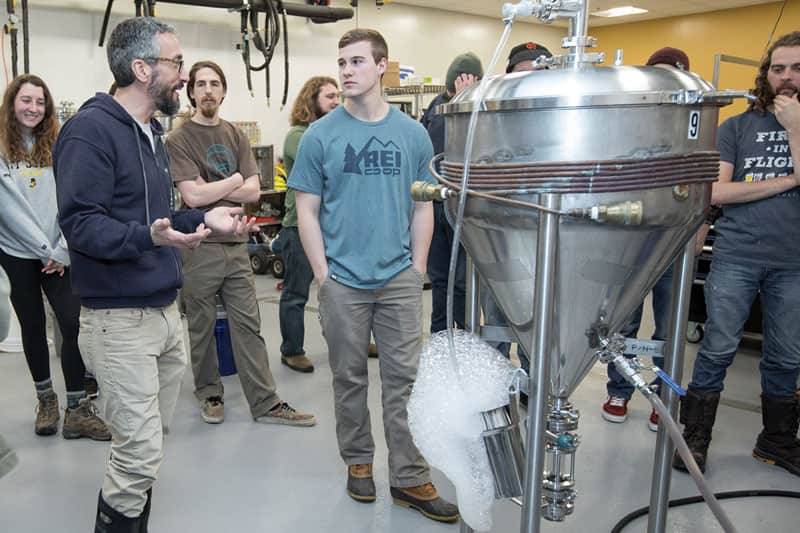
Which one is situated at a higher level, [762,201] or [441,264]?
[762,201]

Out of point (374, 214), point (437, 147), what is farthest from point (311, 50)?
point (374, 214)

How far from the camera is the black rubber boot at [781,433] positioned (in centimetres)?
243

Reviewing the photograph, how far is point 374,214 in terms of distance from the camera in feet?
6.75

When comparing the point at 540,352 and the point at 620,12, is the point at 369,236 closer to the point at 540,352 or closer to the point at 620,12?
the point at 540,352

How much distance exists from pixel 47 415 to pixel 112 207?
4.87 feet

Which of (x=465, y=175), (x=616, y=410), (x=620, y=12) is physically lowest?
(x=616, y=410)

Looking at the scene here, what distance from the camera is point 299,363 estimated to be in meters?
3.50

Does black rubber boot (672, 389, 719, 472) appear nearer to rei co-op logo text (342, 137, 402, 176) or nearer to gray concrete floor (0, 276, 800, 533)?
gray concrete floor (0, 276, 800, 533)

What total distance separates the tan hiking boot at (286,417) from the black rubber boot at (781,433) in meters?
1.70

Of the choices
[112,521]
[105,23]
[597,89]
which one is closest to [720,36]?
[105,23]

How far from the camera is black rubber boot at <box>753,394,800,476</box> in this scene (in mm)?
2426

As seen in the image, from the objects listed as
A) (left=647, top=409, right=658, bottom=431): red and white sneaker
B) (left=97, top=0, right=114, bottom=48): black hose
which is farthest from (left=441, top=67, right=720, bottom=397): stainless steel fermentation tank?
(left=97, top=0, right=114, bottom=48): black hose

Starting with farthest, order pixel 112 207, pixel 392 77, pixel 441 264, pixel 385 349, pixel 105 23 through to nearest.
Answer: pixel 392 77, pixel 105 23, pixel 441 264, pixel 385 349, pixel 112 207

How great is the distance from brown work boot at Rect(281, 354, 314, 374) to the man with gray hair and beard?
1673mm
